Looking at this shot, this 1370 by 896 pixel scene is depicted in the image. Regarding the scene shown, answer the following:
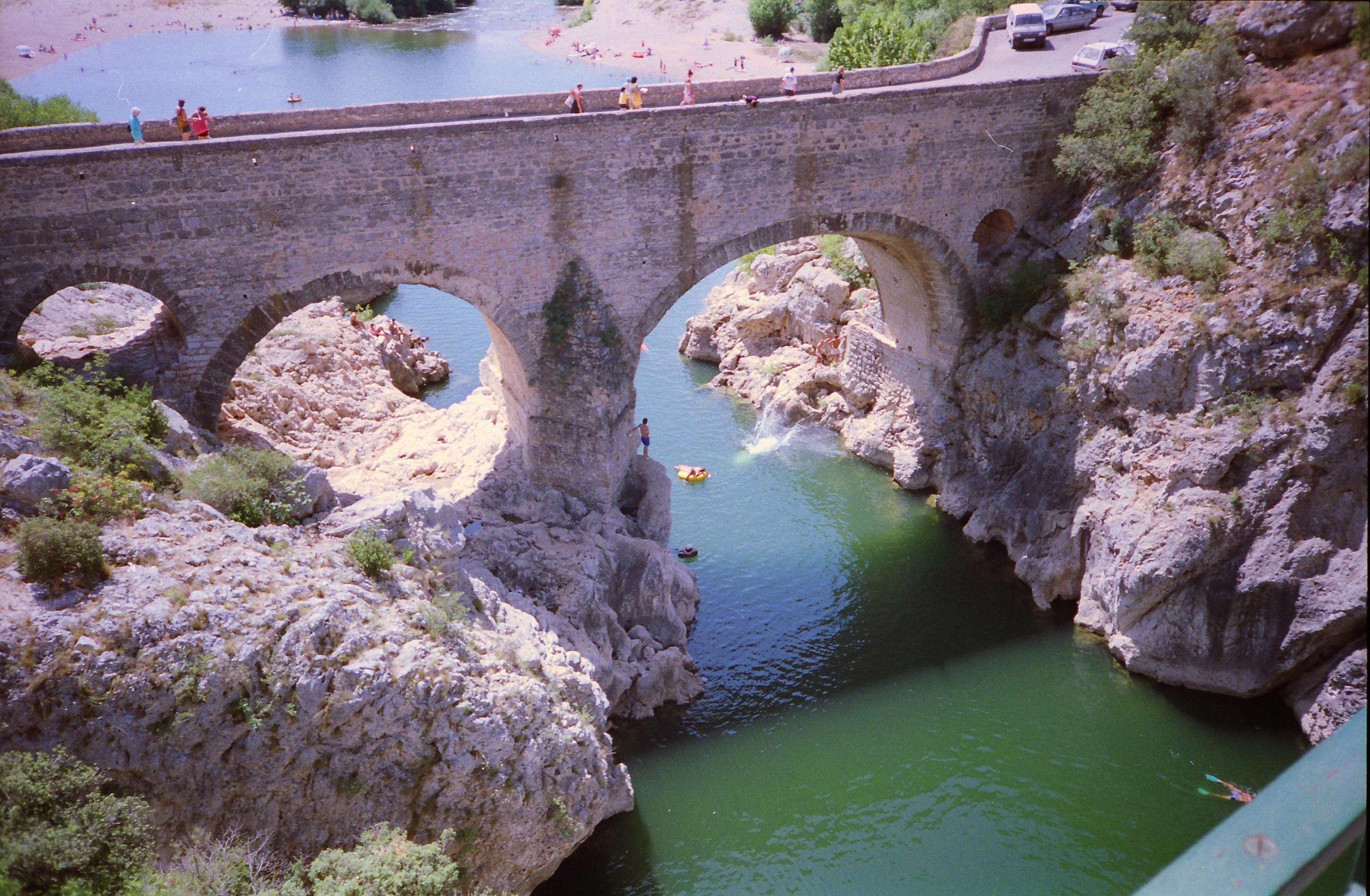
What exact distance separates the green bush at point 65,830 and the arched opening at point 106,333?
719 centimetres

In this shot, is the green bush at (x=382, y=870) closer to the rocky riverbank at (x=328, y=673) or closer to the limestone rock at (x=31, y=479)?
the rocky riverbank at (x=328, y=673)

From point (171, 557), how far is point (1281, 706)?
15613mm

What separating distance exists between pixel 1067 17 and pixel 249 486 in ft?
74.1

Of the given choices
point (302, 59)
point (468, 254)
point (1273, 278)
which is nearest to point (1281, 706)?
point (1273, 278)

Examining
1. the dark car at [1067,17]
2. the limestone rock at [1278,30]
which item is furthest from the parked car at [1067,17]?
the limestone rock at [1278,30]

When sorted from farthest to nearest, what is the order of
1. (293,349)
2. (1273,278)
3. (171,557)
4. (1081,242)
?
(293,349) < (1081,242) < (1273,278) < (171,557)

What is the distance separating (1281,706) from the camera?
15570mm

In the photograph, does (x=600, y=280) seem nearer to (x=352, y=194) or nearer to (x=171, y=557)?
(x=352, y=194)

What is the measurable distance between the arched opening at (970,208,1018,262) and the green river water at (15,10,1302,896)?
17.7ft

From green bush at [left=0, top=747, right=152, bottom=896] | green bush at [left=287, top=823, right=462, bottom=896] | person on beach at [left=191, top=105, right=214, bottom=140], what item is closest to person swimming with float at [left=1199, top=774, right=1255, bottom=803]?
green bush at [left=287, top=823, right=462, bottom=896]

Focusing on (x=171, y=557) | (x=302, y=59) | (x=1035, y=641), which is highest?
(x=302, y=59)

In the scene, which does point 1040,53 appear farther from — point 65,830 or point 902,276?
point 65,830

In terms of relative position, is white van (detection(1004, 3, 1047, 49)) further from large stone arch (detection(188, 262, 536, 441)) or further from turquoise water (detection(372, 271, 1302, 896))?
large stone arch (detection(188, 262, 536, 441))

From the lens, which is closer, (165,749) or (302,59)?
(165,749)
